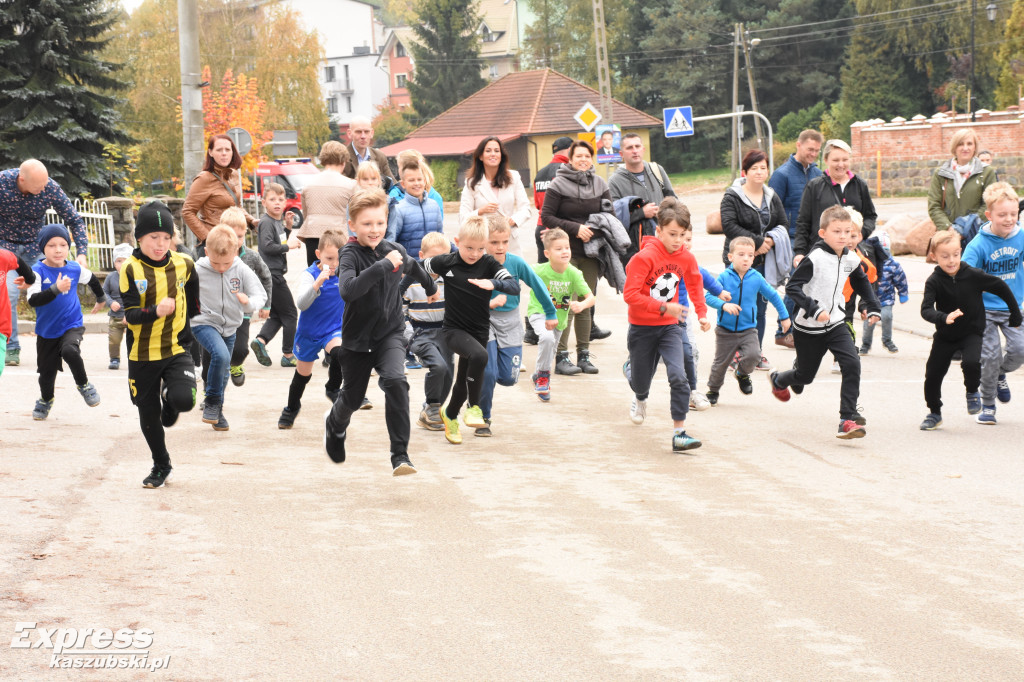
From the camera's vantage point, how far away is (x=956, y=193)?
39.2 ft

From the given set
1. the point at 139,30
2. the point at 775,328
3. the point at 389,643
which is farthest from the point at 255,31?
the point at 389,643

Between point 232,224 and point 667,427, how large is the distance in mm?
3897

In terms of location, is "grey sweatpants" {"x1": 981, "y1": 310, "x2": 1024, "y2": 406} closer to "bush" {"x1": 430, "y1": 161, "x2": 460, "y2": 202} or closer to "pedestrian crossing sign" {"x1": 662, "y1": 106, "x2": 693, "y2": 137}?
"pedestrian crossing sign" {"x1": 662, "y1": 106, "x2": 693, "y2": 137}

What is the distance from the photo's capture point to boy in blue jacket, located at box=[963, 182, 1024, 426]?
8961 mm

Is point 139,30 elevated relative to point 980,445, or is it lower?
elevated

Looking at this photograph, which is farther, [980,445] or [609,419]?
[609,419]

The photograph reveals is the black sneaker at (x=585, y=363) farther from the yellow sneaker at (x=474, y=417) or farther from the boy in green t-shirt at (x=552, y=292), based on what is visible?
the yellow sneaker at (x=474, y=417)

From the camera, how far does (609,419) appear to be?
932cm

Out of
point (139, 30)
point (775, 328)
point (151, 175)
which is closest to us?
point (775, 328)

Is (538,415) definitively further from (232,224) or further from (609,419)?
(232,224)

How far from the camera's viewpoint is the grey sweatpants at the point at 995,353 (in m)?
8.96

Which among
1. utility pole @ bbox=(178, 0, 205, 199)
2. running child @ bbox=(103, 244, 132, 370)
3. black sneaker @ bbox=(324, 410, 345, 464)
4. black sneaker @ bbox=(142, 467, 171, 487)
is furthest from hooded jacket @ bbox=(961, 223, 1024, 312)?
utility pole @ bbox=(178, 0, 205, 199)

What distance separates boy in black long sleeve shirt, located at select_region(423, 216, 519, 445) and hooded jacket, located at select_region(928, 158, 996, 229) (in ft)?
18.2

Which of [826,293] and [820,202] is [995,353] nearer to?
[826,293]
